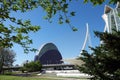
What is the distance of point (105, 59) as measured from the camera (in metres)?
11.3

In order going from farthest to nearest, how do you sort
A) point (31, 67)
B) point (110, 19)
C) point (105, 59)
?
1. point (31, 67)
2. point (110, 19)
3. point (105, 59)

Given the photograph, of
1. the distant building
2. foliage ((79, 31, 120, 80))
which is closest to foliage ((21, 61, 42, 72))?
the distant building

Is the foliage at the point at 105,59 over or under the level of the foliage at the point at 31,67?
under

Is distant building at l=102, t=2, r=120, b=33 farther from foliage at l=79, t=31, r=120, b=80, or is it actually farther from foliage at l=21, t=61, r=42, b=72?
foliage at l=79, t=31, r=120, b=80

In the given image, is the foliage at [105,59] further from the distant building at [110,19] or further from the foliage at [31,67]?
the foliage at [31,67]

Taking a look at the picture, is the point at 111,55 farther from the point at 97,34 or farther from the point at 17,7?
the point at 17,7

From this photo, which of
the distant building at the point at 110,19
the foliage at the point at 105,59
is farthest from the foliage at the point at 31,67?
the foliage at the point at 105,59

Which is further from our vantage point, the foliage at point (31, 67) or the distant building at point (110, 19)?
the foliage at point (31, 67)

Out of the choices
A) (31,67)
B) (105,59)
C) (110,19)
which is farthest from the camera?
(31,67)

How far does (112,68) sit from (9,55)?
128 metres

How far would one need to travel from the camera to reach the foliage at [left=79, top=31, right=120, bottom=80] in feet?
36.5

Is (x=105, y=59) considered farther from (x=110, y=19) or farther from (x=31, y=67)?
(x=31, y=67)

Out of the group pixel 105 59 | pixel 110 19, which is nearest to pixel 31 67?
pixel 110 19

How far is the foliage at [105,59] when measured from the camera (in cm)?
1112
